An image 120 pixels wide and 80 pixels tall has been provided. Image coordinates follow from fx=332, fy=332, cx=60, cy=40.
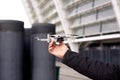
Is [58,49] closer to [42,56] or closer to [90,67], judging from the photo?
[90,67]

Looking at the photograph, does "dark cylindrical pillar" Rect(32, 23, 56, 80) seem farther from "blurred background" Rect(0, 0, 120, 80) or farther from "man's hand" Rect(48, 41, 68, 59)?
"blurred background" Rect(0, 0, 120, 80)

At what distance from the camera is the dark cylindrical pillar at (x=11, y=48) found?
261 inches

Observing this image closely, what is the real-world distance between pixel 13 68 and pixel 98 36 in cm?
2860

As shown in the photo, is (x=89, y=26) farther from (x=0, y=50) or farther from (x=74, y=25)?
(x=0, y=50)

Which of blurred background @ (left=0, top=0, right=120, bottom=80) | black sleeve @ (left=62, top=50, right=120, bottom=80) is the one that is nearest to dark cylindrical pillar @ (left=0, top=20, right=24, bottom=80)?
black sleeve @ (left=62, top=50, right=120, bottom=80)

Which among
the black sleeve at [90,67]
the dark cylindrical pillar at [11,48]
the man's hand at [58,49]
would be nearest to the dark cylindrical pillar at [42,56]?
the dark cylindrical pillar at [11,48]

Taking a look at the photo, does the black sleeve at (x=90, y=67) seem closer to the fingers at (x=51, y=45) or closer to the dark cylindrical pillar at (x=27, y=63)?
the fingers at (x=51, y=45)

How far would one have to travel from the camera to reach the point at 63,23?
1770 inches

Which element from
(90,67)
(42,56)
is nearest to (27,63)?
(42,56)

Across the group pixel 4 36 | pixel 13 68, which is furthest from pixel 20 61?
pixel 4 36

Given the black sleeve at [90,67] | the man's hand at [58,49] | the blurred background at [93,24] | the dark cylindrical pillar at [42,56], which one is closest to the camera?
the black sleeve at [90,67]

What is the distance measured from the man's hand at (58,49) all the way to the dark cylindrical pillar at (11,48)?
428 cm

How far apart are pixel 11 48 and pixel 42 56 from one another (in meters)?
0.76

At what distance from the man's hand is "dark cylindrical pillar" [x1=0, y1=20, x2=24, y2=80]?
428 cm
